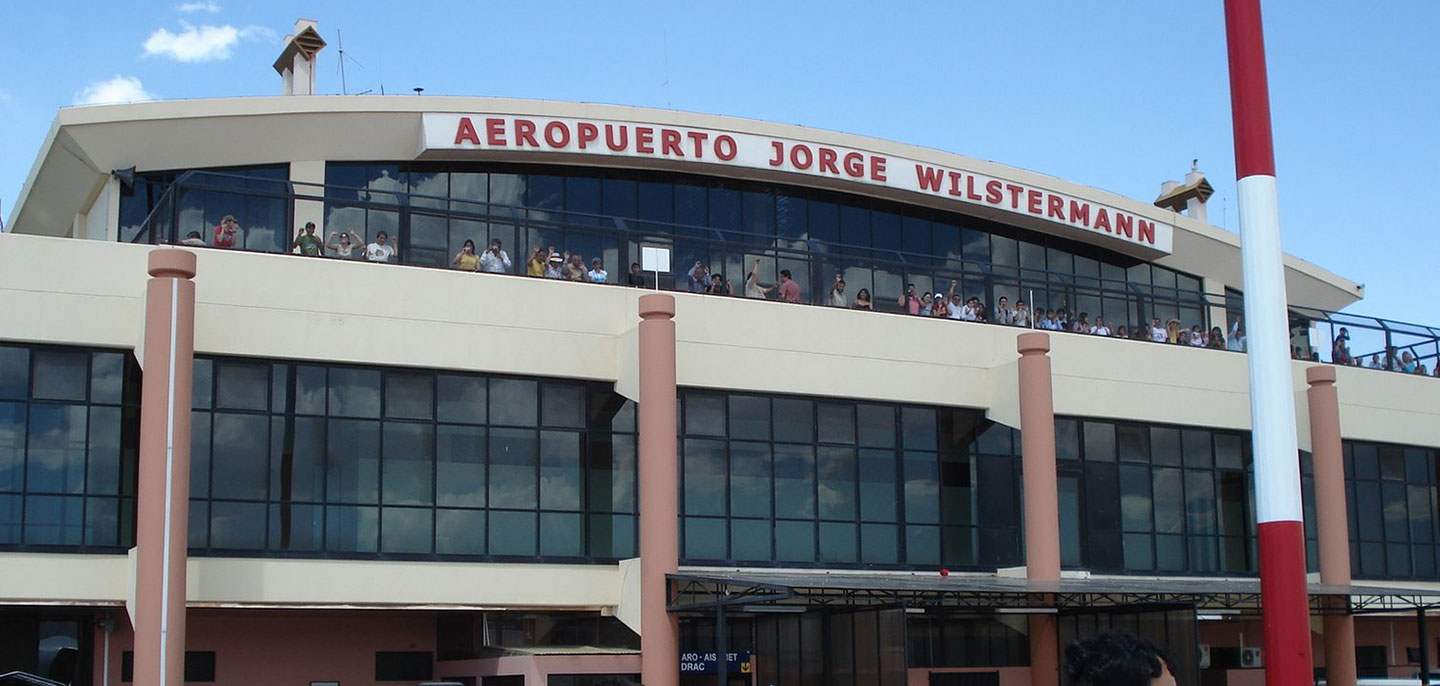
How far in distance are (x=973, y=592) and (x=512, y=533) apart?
7.93 meters

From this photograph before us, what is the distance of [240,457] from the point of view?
25922mm

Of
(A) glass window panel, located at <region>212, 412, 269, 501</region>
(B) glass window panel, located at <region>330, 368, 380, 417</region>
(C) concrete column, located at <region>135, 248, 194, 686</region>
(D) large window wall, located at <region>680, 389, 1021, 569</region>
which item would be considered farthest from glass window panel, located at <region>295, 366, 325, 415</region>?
(D) large window wall, located at <region>680, 389, 1021, 569</region>

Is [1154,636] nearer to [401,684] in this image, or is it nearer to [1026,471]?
[1026,471]

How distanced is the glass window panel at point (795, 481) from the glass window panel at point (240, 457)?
9.07m

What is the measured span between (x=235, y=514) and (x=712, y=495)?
823 cm

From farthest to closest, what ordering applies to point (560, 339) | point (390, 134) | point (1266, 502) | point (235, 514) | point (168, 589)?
point (390, 134), point (560, 339), point (235, 514), point (168, 589), point (1266, 502)

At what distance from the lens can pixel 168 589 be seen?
77.0 ft

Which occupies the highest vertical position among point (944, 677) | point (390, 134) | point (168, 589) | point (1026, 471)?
point (390, 134)

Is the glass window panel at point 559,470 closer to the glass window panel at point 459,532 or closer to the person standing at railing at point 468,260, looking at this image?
the glass window panel at point 459,532

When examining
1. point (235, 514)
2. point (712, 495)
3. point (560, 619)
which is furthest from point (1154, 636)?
point (235, 514)

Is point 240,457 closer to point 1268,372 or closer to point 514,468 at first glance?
point 514,468

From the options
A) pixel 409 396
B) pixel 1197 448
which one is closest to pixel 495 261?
pixel 409 396

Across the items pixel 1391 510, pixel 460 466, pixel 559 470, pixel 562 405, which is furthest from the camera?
pixel 1391 510

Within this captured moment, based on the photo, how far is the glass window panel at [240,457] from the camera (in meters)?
25.8
